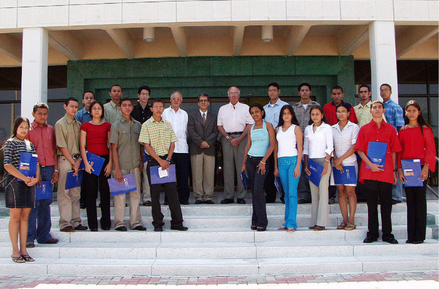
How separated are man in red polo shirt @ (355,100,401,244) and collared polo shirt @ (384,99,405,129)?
1095 millimetres

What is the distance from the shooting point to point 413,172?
4.55m

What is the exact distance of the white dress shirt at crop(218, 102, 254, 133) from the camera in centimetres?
602

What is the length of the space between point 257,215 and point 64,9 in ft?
16.4

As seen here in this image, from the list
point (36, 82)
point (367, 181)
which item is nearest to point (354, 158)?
point (367, 181)

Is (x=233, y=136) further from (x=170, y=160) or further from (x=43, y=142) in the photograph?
(x=43, y=142)

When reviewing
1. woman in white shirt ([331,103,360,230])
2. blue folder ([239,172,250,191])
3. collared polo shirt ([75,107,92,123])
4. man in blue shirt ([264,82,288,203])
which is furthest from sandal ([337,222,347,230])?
collared polo shirt ([75,107,92,123])

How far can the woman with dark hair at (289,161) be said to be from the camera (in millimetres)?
4797

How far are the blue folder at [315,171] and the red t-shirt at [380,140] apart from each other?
22.1 inches

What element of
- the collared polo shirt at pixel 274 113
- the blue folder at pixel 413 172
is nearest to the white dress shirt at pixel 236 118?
Answer: the collared polo shirt at pixel 274 113

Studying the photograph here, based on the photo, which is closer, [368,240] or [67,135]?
[368,240]

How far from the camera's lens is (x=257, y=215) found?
491 cm

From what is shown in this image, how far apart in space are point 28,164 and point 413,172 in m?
4.91

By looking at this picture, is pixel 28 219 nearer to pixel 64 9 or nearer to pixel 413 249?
pixel 64 9

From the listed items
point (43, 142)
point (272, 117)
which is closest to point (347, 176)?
point (272, 117)
